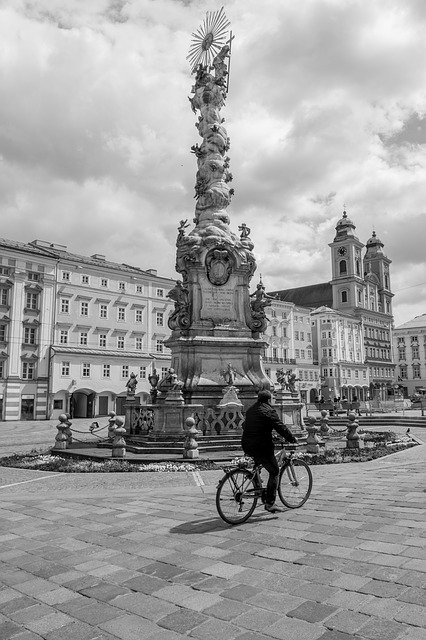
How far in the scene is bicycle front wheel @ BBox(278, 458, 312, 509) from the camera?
768 cm

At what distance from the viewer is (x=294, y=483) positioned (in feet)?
25.7

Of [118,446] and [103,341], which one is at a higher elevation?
[103,341]

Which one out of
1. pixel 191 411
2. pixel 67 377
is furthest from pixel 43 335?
pixel 191 411

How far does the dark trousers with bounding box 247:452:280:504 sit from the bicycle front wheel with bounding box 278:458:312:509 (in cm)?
33

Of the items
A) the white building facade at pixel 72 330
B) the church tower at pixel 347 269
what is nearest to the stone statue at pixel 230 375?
the white building facade at pixel 72 330

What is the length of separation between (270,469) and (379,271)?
359ft

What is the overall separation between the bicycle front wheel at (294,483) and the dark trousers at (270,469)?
1.07 feet

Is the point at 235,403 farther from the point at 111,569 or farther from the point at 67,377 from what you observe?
the point at 67,377

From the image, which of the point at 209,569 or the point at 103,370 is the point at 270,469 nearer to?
the point at 209,569

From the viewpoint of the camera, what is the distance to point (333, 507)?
771cm

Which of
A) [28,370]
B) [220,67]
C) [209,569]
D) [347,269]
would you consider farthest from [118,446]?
[347,269]

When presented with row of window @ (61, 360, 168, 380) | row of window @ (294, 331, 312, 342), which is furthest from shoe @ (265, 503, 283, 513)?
row of window @ (294, 331, 312, 342)

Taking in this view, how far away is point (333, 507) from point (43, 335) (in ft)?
154

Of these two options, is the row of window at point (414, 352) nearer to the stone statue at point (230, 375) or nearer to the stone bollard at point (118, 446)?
the stone statue at point (230, 375)
